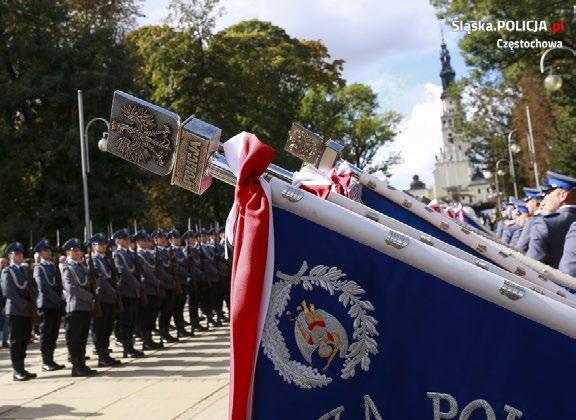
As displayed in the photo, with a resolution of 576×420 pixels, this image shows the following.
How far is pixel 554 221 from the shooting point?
5684 millimetres

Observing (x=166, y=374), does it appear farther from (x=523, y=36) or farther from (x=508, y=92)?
(x=508, y=92)

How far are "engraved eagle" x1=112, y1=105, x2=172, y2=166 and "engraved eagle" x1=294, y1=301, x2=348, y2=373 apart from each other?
2.36 feet

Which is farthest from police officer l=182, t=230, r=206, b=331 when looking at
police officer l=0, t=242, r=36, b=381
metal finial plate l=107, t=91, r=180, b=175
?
metal finial plate l=107, t=91, r=180, b=175

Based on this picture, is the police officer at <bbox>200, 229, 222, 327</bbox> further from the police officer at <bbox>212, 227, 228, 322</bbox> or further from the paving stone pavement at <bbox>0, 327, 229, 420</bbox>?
the paving stone pavement at <bbox>0, 327, 229, 420</bbox>

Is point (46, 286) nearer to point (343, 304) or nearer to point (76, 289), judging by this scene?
point (76, 289)

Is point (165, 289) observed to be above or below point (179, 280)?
below

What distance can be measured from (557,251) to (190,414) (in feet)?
11.9

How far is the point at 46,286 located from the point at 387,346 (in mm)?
9732

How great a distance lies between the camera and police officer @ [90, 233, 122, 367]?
11383mm

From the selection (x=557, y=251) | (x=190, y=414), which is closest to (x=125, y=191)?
(x=190, y=414)

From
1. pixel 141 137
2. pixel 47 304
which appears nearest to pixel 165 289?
pixel 47 304

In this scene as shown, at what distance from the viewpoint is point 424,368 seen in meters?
2.17

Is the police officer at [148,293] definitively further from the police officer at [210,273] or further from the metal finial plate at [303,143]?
the metal finial plate at [303,143]

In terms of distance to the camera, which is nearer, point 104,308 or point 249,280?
point 249,280
